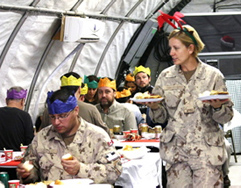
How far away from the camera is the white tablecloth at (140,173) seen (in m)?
6.43

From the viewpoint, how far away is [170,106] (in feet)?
17.5

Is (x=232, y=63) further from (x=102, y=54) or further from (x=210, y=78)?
(x=210, y=78)

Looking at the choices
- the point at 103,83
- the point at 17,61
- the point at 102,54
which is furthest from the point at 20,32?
the point at 102,54

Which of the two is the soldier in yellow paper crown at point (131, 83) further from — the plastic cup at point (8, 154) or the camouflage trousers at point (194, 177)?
the camouflage trousers at point (194, 177)

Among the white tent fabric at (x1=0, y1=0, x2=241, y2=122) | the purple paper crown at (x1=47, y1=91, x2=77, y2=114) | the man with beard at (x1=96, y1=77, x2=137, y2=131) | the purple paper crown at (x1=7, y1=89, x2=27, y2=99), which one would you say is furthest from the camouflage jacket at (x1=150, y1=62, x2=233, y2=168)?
the white tent fabric at (x1=0, y1=0, x2=241, y2=122)

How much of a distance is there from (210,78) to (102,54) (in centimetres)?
1020

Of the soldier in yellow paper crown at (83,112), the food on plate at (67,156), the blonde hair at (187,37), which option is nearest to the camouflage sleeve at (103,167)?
the food on plate at (67,156)

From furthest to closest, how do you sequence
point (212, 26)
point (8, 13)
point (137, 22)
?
point (137, 22), point (212, 26), point (8, 13)

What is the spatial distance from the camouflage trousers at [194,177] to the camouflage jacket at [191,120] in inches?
2.3

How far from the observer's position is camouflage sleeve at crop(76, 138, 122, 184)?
472cm

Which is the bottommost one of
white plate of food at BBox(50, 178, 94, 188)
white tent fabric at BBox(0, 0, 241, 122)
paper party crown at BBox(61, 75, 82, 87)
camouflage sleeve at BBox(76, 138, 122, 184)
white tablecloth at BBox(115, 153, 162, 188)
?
white tablecloth at BBox(115, 153, 162, 188)

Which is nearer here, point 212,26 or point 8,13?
point 8,13

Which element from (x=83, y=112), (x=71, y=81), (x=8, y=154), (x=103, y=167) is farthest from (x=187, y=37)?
(x=71, y=81)

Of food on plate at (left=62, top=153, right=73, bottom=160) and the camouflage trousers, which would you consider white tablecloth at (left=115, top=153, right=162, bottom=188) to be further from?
food on plate at (left=62, top=153, right=73, bottom=160)
